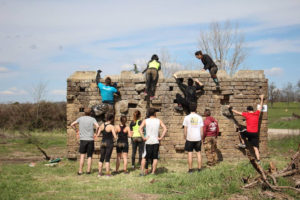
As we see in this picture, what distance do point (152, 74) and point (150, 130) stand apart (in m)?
2.73

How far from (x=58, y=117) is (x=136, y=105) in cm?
1527

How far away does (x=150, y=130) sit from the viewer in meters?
8.20

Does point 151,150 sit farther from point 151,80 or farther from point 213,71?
point 213,71

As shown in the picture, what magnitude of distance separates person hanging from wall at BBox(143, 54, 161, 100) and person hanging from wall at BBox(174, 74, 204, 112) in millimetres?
712

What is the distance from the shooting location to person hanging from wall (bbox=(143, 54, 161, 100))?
10312mm

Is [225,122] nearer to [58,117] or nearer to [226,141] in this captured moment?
[226,141]

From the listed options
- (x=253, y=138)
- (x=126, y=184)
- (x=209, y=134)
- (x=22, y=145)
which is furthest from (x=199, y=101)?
(x=22, y=145)

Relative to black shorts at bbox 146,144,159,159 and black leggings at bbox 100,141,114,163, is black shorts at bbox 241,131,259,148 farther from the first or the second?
black leggings at bbox 100,141,114,163

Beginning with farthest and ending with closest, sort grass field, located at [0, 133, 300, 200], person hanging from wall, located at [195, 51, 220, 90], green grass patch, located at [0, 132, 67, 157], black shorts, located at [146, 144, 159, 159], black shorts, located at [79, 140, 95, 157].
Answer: green grass patch, located at [0, 132, 67, 157] < person hanging from wall, located at [195, 51, 220, 90] < black shorts, located at [79, 140, 95, 157] < black shorts, located at [146, 144, 159, 159] < grass field, located at [0, 133, 300, 200]

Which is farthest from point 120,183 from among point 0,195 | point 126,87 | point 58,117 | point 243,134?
point 58,117

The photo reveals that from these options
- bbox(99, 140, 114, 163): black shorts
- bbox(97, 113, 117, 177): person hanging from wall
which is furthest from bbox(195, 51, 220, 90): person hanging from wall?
bbox(99, 140, 114, 163): black shorts

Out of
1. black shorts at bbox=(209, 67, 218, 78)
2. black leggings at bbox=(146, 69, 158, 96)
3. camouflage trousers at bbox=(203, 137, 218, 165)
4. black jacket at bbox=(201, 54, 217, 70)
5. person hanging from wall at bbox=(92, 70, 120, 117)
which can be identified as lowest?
camouflage trousers at bbox=(203, 137, 218, 165)

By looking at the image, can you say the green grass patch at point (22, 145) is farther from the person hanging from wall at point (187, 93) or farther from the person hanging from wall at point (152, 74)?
the person hanging from wall at point (187, 93)

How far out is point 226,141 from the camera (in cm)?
1056
